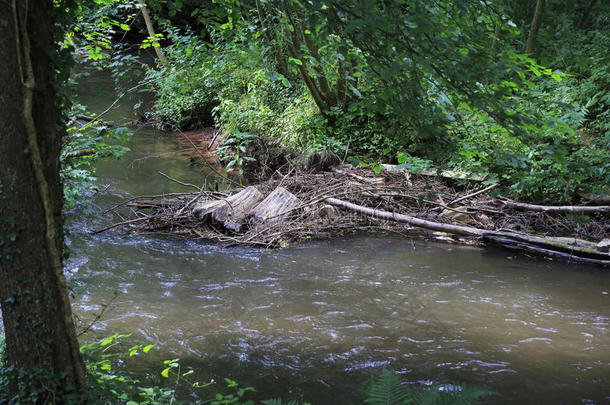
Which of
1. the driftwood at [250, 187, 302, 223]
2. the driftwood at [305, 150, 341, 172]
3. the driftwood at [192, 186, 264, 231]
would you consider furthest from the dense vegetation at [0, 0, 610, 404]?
the driftwood at [250, 187, 302, 223]

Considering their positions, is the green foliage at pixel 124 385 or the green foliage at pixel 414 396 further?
the green foliage at pixel 124 385

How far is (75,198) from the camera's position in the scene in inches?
249

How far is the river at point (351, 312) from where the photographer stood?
4277 mm

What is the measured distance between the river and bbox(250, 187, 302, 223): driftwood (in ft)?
2.87

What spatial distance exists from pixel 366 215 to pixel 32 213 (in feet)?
20.9

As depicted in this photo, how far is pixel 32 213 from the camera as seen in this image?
2.60 metres

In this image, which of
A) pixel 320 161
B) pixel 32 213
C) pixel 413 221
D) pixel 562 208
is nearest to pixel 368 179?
pixel 320 161

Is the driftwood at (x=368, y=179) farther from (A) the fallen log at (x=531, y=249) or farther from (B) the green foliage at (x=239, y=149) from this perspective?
(A) the fallen log at (x=531, y=249)

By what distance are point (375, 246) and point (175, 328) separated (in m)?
3.66

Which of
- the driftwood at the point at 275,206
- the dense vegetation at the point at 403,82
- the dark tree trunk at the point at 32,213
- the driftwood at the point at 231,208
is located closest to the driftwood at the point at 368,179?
the dense vegetation at the point at 403,82

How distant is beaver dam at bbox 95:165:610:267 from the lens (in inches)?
294

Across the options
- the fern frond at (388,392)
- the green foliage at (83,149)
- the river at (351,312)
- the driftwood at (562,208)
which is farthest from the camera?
the driftwood at (562,208)

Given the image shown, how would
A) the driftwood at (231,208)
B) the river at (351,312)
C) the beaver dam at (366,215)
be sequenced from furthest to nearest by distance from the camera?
the driftwood at (231,208) < the beaver dam at (366,215) < the river at (351,312)

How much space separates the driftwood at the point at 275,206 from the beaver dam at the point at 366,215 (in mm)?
17
